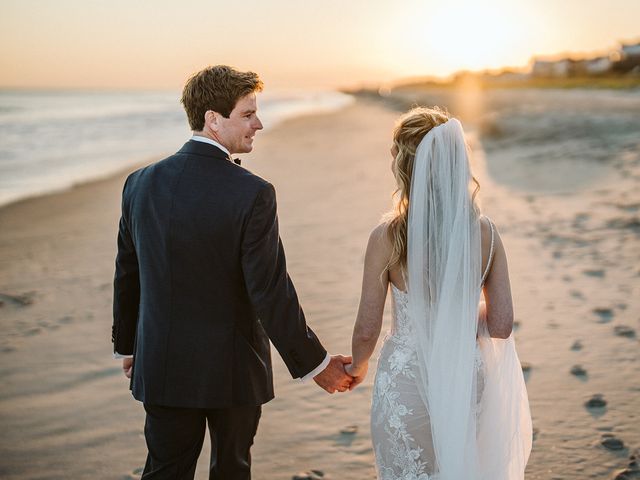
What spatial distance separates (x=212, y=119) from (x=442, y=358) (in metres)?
1.41

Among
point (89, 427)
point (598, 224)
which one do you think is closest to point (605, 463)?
point (89, 427)

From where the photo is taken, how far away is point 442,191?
2.61 meters

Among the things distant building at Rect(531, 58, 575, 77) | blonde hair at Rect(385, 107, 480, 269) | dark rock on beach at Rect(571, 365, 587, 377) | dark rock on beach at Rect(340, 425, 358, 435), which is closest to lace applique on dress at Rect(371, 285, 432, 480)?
blonde hair at Rect(385, 107, 480, 269)

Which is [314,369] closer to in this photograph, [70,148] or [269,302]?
[269,302]

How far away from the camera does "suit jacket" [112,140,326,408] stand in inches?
100

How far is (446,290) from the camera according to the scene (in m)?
2.65

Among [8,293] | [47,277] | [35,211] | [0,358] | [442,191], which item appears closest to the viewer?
[442,191]

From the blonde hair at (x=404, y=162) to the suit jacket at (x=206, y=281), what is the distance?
494mm

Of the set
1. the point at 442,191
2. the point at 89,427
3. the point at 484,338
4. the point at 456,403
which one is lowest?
the point at 89,427

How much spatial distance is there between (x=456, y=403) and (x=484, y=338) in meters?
0.33

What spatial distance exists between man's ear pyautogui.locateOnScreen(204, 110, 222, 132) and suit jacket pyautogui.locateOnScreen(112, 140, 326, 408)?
0.09 metres

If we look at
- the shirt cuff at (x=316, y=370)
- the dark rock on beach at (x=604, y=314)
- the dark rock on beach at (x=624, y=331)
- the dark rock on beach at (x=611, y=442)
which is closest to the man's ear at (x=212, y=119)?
the shirt cuff at (x=316, y=370)

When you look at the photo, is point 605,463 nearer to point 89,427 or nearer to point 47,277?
point 89,427

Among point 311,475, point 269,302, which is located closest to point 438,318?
point 269,302
